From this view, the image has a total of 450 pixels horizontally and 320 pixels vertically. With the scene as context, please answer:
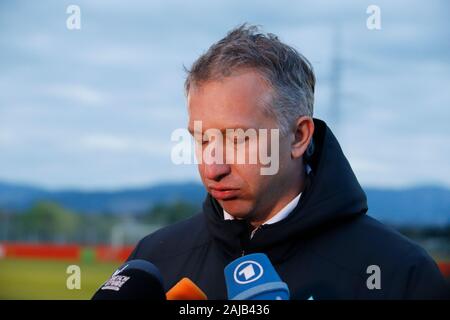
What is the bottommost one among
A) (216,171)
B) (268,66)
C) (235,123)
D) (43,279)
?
(43,279)

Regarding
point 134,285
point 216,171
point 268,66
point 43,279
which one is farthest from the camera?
point 43,279

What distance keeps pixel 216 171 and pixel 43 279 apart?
16.4 metres

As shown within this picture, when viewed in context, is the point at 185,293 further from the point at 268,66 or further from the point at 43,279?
the point at 43,279

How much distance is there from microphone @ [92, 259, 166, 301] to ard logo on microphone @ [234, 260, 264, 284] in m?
0.15

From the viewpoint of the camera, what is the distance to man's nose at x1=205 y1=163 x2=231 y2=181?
187 centimetres

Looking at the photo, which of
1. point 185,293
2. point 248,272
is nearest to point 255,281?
point 248,272

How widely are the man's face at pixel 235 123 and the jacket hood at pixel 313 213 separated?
0.09 metres

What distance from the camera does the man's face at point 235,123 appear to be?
74.2 inches

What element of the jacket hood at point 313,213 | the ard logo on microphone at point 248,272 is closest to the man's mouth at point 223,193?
the jacket hood at point 313,213

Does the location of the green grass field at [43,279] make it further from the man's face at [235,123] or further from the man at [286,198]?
the man's face at [235,123]

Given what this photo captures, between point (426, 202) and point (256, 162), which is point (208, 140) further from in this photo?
point (426, 202)

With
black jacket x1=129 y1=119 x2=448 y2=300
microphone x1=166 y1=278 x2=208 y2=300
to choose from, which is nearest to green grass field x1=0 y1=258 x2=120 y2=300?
black jacket x1=129 y1=119 x2=448 y2=300

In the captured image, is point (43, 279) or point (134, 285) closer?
point (134, 285)

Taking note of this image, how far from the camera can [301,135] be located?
2.04m
